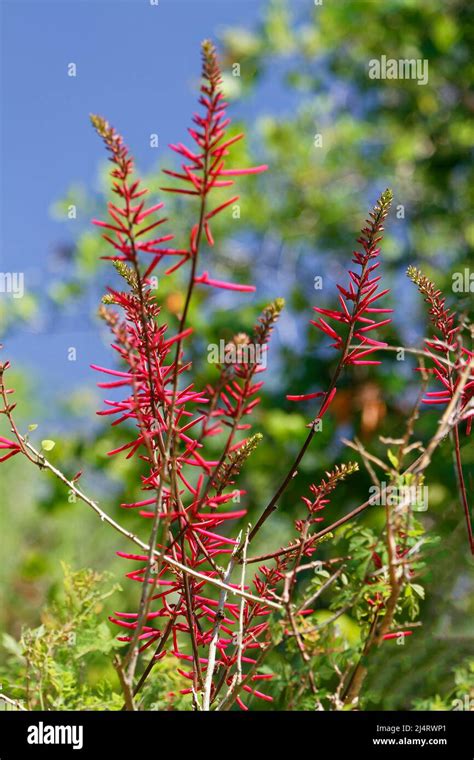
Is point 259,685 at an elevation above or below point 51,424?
below

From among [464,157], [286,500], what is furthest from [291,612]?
[464,157]

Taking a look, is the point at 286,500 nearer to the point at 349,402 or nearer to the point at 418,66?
the point at 349,402

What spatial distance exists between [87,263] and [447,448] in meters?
2.66

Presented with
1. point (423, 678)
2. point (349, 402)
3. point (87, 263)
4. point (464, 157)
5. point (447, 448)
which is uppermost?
point (464, 157)

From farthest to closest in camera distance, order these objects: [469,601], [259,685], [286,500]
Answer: [286,500]
[469,601]
[259,685]

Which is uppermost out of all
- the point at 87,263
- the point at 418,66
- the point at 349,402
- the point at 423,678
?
the point at 418,66

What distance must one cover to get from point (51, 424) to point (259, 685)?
2.96 meters

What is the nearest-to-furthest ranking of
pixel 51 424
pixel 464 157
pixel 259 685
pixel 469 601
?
pixel 259 685
pixel 469 601
pixel 464 157
pixel 51 424

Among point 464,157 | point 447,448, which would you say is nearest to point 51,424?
point 464,157

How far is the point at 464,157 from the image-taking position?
3.39 meters

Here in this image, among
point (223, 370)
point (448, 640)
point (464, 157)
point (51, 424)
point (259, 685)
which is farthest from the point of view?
point (51, 424)
